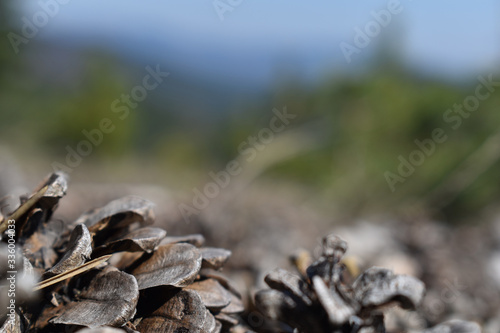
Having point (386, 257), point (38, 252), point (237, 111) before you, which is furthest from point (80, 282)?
point (237, 111)

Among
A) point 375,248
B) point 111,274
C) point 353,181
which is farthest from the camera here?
point 353,181

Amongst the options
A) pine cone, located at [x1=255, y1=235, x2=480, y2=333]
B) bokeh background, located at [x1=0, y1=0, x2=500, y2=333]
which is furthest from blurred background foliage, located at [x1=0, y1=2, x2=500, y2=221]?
pine cone, located at [x1=255, y1=235, x2=480, y2=333]

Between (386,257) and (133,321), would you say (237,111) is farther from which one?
(133,321)

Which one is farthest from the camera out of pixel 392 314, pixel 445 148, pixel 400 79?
pixel 400 79

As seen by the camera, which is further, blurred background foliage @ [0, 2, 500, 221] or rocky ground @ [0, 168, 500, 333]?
blurred background foliage @ [0, 2, 500, 221]

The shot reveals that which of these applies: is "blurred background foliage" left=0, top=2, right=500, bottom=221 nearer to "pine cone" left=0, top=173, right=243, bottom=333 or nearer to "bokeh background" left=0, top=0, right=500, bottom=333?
"bokeh background" left=0, top=0, right=500, bottom=333

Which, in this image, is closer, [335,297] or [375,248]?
[335,297]

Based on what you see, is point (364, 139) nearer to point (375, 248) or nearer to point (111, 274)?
point (375, 248)

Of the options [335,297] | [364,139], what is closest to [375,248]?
[335,297]

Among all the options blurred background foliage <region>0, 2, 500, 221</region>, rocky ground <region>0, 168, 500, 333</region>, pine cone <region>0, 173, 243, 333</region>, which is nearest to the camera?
pine cone <region>0, 173, 243, 333</region>
